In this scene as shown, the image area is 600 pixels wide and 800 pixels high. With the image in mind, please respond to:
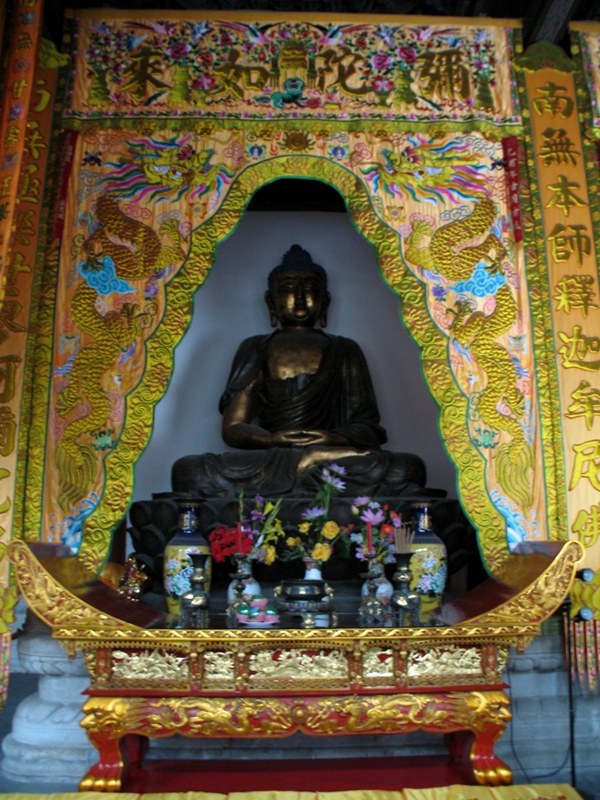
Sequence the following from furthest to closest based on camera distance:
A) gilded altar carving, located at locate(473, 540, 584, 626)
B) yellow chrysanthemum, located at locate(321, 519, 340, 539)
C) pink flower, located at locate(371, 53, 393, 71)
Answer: pink flower, located at locate(371, 53, 393, 71), yellow chrysanthemum, located at locate(321, 519, 340, 539), gilded altar carving, located at locate(473, 540, 584, 626)

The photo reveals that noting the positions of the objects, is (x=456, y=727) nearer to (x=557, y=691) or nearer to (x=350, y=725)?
(x=350, y=725)

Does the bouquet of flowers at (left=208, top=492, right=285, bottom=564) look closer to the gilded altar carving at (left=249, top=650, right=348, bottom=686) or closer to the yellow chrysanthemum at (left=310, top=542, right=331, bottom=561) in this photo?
the yellow chrysanthemum at (left=310, top=542, right=331, bottom=561)

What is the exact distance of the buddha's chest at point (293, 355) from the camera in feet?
17.9

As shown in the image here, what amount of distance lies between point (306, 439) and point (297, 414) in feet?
1.52

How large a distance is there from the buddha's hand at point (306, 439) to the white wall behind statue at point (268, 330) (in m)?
0.91

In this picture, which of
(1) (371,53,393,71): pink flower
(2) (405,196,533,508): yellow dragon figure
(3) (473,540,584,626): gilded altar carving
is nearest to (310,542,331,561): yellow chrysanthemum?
(3) (473,540,584,626): gilded altar carving

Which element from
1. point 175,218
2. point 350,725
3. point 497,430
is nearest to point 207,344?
point 175,218

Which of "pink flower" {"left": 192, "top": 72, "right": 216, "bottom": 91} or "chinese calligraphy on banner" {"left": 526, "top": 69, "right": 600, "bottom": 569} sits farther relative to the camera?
"pink flower" {"left": 192, "top": 72, "right": 216, "bottom": 91}

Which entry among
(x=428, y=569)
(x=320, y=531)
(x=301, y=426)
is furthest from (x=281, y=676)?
(x=301, y=426)

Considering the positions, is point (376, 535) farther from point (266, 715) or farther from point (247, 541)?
point (266, 715)

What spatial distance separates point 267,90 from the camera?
4.10 meters

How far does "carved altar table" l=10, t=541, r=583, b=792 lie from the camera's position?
3031mm

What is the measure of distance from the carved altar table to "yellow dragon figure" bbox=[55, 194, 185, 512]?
636mm

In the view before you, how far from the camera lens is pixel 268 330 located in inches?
235
